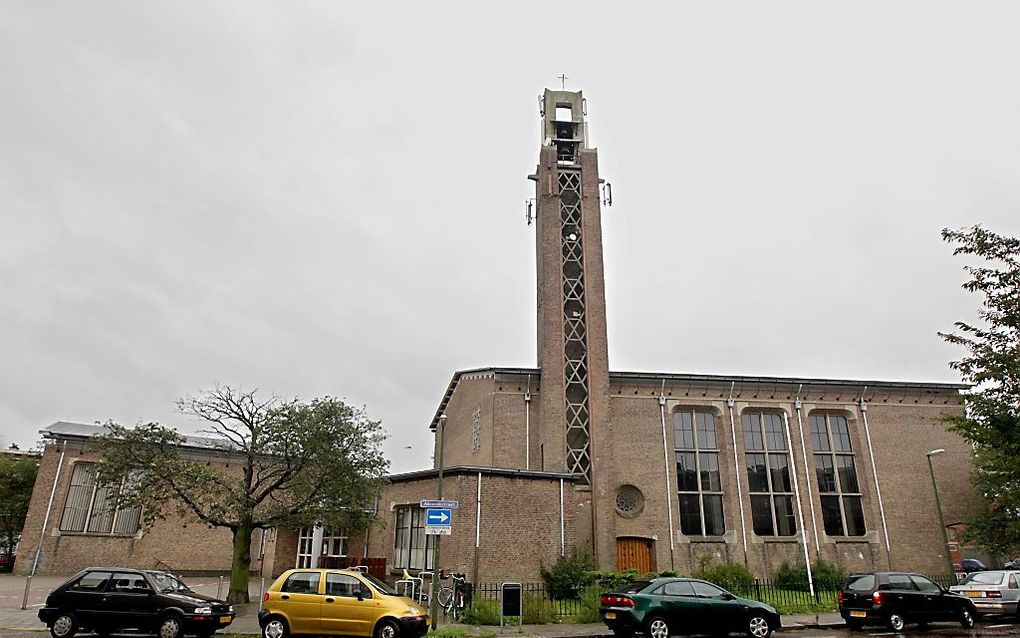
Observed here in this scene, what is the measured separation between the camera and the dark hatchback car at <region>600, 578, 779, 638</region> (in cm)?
1480

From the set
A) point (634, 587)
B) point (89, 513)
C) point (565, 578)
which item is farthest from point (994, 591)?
point (89, 513)

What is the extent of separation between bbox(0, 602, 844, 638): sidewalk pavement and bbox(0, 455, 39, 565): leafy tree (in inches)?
1084

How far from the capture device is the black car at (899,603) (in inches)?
669

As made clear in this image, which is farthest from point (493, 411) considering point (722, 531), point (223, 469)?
point (223, 469)

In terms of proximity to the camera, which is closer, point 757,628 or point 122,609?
point 122,609

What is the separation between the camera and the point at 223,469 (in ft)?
119

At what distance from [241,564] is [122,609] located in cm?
618

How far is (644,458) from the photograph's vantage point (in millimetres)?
33844

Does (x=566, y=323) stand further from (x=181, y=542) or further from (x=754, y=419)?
(x=181, y=542)

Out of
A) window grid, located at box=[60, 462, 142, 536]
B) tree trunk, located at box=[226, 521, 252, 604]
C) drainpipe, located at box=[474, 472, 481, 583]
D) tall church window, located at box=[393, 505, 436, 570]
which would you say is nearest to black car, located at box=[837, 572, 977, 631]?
drainpipe, located at box=[474, 472, 481, 583]

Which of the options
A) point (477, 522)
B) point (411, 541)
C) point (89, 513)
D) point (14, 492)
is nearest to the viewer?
point (477, 522)

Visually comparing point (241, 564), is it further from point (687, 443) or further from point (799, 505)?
point (799, 505)

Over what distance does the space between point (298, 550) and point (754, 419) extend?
25.7 metres

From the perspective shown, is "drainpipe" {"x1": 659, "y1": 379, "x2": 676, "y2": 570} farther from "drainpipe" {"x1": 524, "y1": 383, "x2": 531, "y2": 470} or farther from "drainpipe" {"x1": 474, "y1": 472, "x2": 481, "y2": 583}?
"drainpipe" {"x1": 474, "y1": 472, "x2": 481, "y2": 583}
